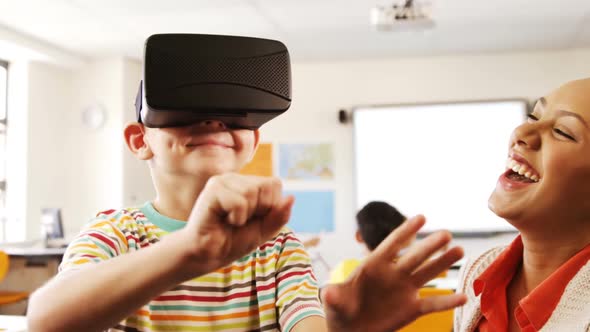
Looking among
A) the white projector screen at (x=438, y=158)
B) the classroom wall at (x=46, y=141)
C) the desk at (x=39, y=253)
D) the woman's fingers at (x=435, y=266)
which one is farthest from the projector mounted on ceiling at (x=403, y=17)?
the woman's fingers at (x=435, y=266)

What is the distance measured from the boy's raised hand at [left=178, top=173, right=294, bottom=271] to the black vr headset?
0.62ft

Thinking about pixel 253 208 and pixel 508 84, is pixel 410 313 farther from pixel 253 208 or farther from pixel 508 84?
pixel 508 84

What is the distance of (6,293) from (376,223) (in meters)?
3.63

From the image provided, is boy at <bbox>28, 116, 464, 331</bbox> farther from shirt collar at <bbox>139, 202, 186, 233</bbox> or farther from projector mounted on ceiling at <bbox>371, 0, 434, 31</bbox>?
projector mounted on ceiling at <bbox>371, 0, 434, 31</bbox>

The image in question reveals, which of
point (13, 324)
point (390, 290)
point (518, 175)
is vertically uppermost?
point (518, 175)

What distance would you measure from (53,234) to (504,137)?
466cm

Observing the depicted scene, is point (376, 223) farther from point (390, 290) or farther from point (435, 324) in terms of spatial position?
point (390, 290)

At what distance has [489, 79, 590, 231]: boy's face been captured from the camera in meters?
0.92

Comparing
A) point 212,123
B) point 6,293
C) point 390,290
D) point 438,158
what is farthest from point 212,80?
point 438,158

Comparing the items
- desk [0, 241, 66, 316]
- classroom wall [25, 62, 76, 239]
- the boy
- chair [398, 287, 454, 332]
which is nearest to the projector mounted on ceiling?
chair [398, 287, 454, 332]

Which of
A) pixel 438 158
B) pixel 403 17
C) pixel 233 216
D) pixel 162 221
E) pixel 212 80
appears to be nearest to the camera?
pixel 233 216

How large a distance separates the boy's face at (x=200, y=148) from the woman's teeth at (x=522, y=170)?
515 mm

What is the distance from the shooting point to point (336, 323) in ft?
1.87

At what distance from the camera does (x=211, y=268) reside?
1.77 feet
